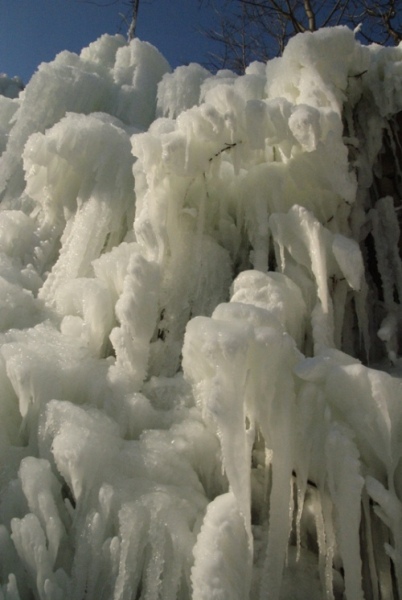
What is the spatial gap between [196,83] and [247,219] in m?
2.31

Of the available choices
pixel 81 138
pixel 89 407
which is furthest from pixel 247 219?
pixel 89 407

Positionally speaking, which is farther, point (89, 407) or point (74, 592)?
point (89, 407)

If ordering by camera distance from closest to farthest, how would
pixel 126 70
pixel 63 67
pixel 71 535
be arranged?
1. pixel 71 535
2. pixel 63 67
3. pixel 126 70

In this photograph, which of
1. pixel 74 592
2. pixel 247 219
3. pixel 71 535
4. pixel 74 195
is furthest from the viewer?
pixel 74 195

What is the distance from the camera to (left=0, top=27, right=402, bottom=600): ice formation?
2355mm

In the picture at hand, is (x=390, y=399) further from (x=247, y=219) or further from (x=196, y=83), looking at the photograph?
(x=196, y=83)

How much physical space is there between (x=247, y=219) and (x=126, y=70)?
322 centimetres

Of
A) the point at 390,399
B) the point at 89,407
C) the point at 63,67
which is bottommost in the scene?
the point at 89,407

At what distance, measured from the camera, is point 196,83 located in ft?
18.1

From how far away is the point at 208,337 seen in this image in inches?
100.0

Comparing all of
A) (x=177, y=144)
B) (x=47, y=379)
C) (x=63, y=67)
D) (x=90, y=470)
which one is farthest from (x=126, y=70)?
(x=90, y=470)

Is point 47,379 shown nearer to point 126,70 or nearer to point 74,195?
point 74,195

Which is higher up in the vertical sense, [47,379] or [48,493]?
[47,379]

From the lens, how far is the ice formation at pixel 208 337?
2.36 m
